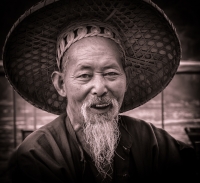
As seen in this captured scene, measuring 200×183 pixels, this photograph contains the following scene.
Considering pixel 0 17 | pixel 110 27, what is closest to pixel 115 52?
pixel 110 27

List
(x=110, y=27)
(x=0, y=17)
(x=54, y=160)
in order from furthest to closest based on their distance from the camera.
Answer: (x=0, y=17)
(x=110, y=27)
(x=54, y=160)

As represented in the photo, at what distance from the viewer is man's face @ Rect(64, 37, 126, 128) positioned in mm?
1278

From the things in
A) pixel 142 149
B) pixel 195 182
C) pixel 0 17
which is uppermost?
pixel 0 17

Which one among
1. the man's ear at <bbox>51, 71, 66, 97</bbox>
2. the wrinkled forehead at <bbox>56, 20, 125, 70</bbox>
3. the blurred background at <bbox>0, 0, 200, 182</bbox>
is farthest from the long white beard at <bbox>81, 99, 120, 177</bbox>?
the blurred background at <bbox>0, 0, 200, 182</bbox>

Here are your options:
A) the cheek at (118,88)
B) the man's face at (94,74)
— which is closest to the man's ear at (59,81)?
the man's face at (94,74)

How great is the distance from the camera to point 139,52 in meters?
1.55

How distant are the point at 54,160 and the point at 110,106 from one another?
1.34ft

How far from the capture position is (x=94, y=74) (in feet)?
4.23

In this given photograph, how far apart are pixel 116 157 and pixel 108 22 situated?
2.57 ft

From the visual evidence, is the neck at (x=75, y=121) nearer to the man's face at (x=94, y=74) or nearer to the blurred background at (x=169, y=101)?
the man's face at (x=94, y=74)

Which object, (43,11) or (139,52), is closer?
(43,11)

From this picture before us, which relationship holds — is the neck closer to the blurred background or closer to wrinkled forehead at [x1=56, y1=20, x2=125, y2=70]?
wrinkled forehead at [x1=56, y1=20, x2=125, y2=70]

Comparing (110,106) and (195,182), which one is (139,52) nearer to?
(110,106)

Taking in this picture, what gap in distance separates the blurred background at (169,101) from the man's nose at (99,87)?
3.72 ft
